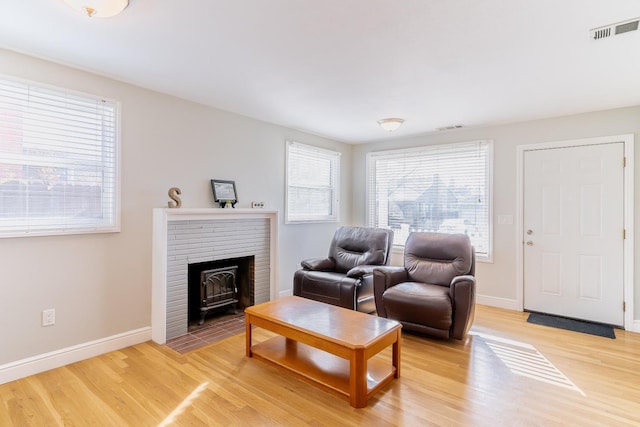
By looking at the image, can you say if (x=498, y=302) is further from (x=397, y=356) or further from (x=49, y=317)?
(x=49, y=317)

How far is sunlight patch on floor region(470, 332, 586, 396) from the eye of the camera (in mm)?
2467

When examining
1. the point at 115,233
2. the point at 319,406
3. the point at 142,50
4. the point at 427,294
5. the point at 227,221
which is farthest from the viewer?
the point at 227,221

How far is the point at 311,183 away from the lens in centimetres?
497

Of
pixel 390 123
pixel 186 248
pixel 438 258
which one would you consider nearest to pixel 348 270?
pixel 438 258

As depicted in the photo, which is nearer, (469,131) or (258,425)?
(258,425)

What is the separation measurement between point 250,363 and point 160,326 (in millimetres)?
1014

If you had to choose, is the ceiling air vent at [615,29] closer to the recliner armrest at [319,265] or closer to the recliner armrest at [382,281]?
the recliner armrest at [382,281]

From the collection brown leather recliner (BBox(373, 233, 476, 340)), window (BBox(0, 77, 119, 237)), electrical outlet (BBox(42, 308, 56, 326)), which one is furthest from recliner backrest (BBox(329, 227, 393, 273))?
electrical outlet (BBox(42, 308, 56, 326))

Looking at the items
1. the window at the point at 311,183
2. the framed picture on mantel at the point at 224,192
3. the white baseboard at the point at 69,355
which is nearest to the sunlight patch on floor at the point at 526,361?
the window at the point at 311,183

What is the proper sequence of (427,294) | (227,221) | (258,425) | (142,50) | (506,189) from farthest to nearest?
(506,189) < (227,221) < (427,294) < (142,50) < (258,425)

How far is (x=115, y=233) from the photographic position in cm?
290

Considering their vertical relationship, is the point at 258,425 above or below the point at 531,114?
below

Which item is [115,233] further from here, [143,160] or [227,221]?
[227,221]

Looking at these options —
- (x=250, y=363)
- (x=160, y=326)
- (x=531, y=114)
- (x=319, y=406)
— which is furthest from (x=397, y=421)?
(x=531, y=114)
